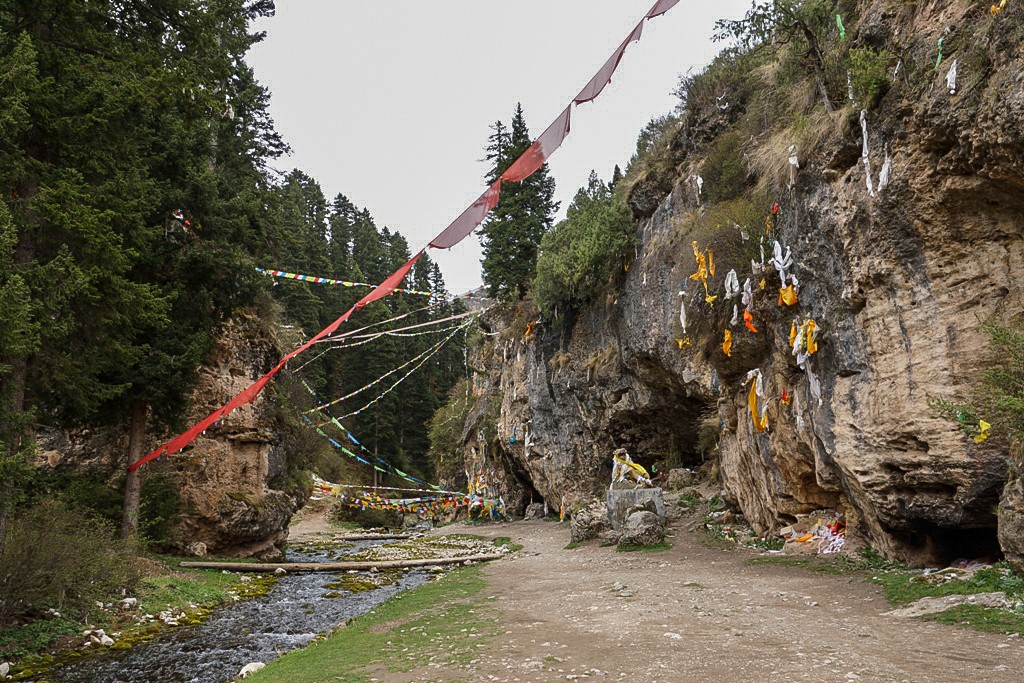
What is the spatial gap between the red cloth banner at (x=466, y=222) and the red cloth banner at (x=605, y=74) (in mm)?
1923

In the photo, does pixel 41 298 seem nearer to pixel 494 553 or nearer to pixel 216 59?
pixel 216 59

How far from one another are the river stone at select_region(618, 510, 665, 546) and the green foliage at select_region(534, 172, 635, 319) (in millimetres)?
9374

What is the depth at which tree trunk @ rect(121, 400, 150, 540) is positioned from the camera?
1359 cm

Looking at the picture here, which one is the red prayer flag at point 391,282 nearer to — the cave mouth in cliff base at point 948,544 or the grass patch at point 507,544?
the cave mouth in cliff base at point 948,544

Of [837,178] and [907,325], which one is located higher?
[837,178]

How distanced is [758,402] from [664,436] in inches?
447

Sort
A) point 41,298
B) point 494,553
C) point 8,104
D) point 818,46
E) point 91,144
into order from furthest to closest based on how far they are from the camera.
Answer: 1. point 494,553
2. point 818,46
3. point 91,144
4. point 41,298
5. point 8,104

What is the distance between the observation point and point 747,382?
549 inches

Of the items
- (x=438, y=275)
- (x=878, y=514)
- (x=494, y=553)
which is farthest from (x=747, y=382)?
(x=438, y=275)

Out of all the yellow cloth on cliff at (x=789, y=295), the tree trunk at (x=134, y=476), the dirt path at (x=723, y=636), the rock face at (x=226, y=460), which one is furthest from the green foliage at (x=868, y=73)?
the rock face at (x=226, y=460)

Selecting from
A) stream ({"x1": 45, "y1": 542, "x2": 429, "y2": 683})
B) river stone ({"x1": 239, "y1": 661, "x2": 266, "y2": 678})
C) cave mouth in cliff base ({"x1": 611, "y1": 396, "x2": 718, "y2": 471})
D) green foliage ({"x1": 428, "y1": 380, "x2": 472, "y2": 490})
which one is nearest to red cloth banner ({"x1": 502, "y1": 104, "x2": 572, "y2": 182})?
river stone ({"x1": 239, "y1": 661, "x2": 266, "y2": 678})

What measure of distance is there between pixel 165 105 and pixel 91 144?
1524 millimetres

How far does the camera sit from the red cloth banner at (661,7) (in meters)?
8.42

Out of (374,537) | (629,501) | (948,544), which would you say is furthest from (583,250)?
(374,537)
